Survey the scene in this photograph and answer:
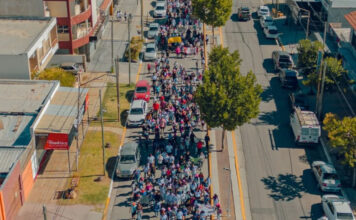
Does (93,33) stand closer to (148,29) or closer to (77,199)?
(148,29)

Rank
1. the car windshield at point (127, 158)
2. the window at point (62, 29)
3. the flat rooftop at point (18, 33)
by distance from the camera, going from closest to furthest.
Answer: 1. the car windshield at point (127, 158)
2. the flat rooftop at point (18, 33)
3. the window at point (62, 29)

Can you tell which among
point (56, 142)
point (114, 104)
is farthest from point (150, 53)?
point (56, 142)

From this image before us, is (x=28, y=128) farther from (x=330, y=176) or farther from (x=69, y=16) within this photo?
(x=330, y=176)

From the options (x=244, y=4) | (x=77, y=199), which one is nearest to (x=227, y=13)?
(x=244, y=4)

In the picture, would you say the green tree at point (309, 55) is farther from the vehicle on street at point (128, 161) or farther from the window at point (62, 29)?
the window at point (62, 29)

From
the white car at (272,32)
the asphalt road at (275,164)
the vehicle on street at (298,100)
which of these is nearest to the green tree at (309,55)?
the vehicle on street at (298,100)

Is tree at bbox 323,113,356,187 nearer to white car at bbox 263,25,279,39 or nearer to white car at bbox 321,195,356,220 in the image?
white car at bbox 321,195,356,220
